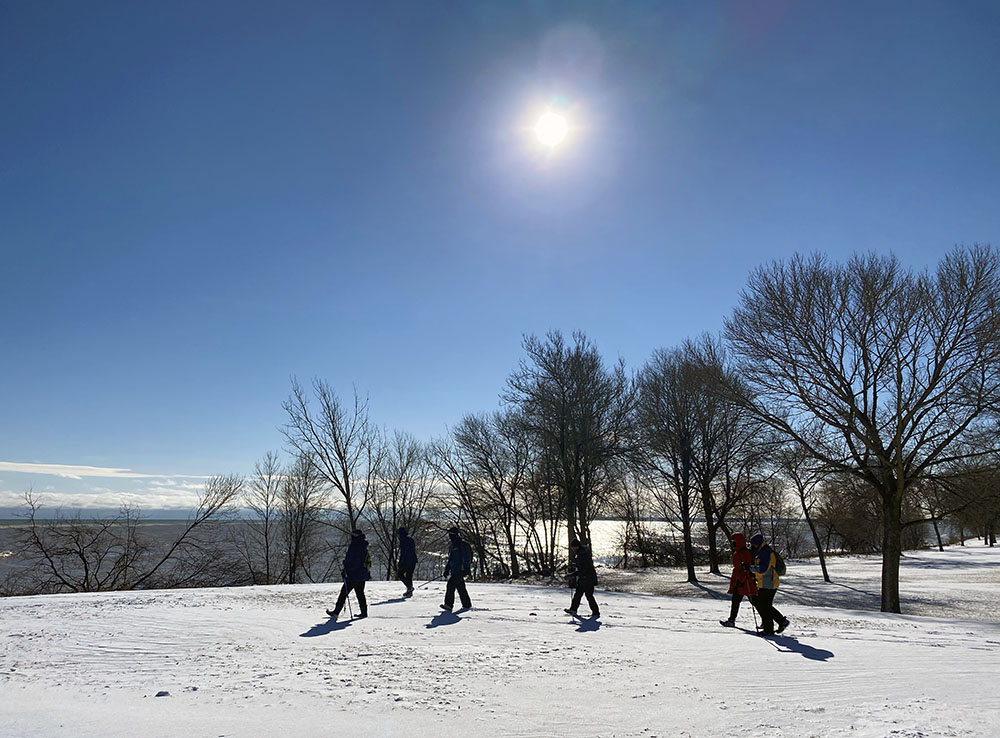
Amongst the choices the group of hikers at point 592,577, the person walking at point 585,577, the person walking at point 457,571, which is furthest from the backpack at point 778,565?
the person walking at point 457,571

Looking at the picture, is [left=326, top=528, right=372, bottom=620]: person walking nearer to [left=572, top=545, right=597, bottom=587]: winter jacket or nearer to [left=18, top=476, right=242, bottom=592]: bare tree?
[left=572, top=545, right=597, bottom=587]: winter jacket

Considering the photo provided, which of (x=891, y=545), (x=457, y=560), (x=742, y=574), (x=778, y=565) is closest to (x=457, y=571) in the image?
(x=457, y=560)

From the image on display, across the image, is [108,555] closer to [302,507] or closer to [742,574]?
[302,507]

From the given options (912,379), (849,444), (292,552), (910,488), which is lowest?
(292,552)

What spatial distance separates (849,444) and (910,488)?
2.85 metres

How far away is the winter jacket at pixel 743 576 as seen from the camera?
1091 centimetres

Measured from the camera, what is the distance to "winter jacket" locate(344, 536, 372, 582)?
12.3 m

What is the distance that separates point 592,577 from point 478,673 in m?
5.43

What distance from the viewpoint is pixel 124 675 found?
25.3 ft

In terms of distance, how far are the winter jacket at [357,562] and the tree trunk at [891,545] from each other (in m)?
15.6

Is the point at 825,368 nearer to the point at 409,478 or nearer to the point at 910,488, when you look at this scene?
the point at 910,488

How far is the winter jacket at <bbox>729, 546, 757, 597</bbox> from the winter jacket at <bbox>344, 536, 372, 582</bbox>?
285 inches

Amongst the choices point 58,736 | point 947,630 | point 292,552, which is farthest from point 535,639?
point 292,552

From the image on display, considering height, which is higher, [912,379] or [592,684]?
[912,379]
